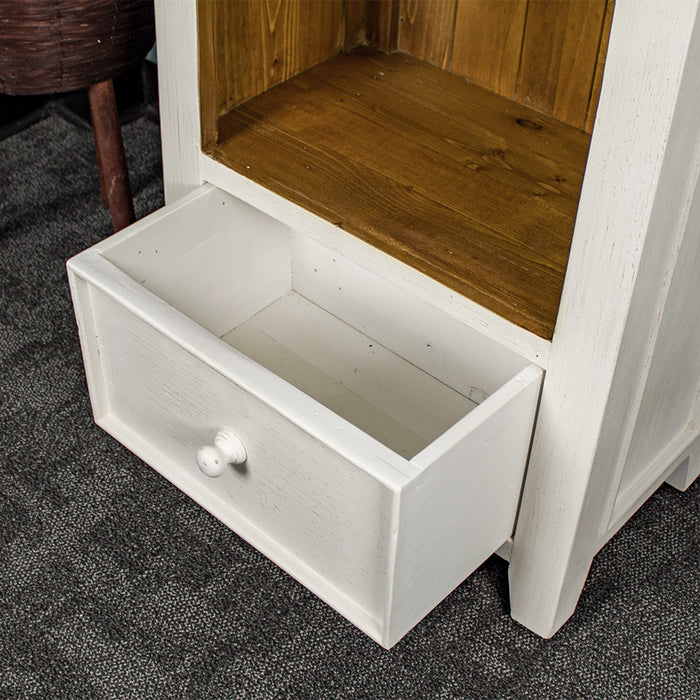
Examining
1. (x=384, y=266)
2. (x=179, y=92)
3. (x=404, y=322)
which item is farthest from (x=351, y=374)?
(x=179, y=92)

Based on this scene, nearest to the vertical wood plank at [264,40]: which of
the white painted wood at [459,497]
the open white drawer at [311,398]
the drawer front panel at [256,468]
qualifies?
the open white drawer at [311,398]

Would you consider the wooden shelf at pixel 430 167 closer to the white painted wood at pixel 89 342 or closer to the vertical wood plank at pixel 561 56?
the vertical wood plank at pixel 561 56

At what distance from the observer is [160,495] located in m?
0.98

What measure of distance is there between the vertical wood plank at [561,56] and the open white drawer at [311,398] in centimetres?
23

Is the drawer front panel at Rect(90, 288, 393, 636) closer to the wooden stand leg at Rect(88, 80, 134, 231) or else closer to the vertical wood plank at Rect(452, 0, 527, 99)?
the wooden stand leg at Rect(88, 80, 134, 231)

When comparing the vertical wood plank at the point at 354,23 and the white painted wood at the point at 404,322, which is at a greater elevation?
the vertical wood plank at the point at 354,23

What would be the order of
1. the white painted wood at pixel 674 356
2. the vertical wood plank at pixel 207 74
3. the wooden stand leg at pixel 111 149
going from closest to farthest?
the white painted wood at pixel 674 356, the vertical wood plank at pixel 207 74, the wooden stand leg at pixel 111 149

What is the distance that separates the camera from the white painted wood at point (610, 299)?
581mm

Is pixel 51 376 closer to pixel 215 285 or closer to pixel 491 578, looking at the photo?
pixel 215 285

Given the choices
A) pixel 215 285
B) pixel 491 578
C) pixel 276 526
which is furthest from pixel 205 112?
pixel 491 578

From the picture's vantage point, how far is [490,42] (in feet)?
3.20

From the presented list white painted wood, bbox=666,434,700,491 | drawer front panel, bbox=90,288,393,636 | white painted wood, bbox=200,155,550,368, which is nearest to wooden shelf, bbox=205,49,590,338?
white painted wood, bbox=200,155,550,368

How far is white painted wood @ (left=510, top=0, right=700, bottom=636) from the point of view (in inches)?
22.9

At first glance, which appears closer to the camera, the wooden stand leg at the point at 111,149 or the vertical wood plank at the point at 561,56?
the vertical wood plank at the point at 561,56
